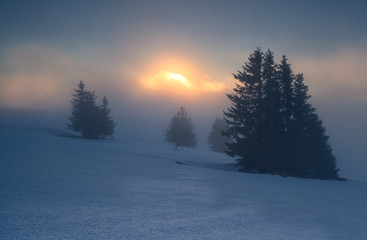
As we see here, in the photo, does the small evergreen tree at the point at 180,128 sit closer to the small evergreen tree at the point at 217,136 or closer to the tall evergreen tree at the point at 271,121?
the small evergreen tree at the point at 217,136

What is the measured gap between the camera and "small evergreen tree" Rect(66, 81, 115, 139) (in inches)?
1518

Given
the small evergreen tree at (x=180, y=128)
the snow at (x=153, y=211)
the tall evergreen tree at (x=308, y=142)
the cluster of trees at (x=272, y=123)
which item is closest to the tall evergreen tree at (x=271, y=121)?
the cluster of trees at (x=272, y=123)

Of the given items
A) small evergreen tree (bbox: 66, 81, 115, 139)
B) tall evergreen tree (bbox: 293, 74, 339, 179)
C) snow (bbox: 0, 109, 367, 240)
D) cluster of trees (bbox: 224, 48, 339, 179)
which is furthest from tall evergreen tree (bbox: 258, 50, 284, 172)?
small evergreen tree (bbox: 66, 81, 115, 139)

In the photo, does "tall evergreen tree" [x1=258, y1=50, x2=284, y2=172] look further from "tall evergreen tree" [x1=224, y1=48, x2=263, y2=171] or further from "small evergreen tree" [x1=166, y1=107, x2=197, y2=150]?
"small evergreen tree" [x1=166, y1=107, x2=197, y2=150]

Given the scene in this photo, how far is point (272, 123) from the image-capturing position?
1783 cm

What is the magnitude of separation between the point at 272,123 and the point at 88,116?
33148 mm

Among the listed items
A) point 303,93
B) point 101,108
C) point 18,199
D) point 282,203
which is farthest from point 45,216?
point 101,108

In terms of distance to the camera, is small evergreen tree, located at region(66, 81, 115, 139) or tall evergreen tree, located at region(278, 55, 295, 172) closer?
tall evergreen tree, located at region(278, 55, 295, 172)

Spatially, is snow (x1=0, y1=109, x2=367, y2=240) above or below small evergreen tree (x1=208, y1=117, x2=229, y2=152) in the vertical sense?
below

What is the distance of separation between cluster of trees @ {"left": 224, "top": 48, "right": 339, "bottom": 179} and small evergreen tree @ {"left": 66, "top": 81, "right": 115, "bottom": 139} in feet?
94.9

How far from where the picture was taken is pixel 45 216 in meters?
4.40

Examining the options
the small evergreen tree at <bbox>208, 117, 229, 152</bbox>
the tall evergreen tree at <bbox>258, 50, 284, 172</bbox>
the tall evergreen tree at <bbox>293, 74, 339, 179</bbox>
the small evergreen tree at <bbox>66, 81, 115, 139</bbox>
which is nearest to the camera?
the tall evergreen tree at <bbox>258, 50, 284, 172</bbox>

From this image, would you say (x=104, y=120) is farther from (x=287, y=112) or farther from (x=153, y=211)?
(x=153, y=211)

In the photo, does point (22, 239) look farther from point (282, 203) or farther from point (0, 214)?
point (282, 203)
